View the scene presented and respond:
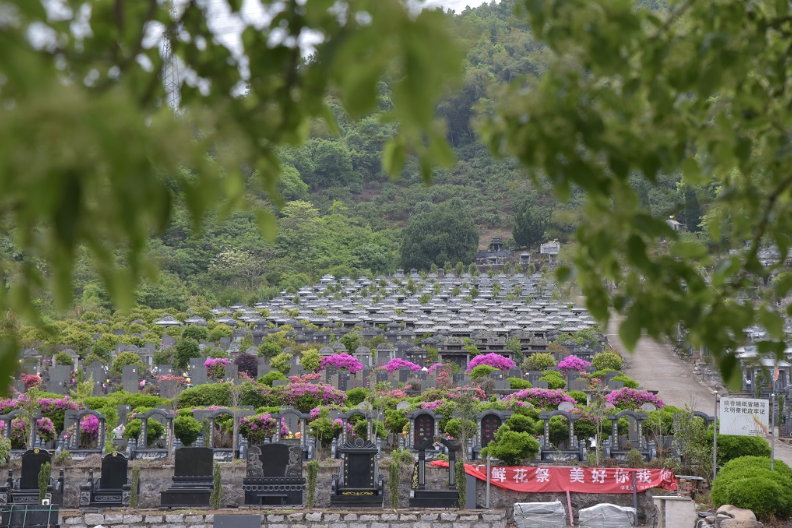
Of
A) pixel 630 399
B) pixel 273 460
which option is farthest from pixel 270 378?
pixel 630 399

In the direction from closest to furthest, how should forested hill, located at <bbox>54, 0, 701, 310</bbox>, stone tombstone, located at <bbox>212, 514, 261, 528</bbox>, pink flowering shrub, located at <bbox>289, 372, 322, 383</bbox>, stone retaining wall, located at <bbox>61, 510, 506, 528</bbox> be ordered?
stone tombstone, located at <bbox>212, 514, 261, 528</bbox>
stone retaining wall, located at <bbox>61, 510, 506, 528</bbox>
pink flowering shrub, located at <bbox>289, 372, 322, 383</bbox>
forested hill, located at <bbox>54, 0, 701, 310</bbox>

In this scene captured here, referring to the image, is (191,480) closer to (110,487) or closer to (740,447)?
(110,487)

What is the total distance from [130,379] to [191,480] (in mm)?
9893

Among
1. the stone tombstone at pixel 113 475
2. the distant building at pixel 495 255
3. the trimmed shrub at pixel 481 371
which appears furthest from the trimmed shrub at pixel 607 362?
the distant building at pixel 495 255

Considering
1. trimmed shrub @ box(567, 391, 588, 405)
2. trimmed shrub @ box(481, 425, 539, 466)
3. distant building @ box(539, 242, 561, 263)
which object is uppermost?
distant building @ box(539, 242, 561, 263)

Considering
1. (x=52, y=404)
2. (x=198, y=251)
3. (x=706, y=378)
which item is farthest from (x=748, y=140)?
(x=198, y=251)

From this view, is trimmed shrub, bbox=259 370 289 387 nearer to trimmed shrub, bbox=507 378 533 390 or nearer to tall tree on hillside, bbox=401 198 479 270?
trimmed shrub, bbox=507 378 533 390

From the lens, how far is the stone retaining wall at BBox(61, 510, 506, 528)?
11.4 m

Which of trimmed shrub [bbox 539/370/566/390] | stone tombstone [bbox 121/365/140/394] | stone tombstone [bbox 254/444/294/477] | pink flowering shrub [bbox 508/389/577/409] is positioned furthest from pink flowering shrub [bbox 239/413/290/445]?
trimmed shrub [bbox 539/370/566/390]

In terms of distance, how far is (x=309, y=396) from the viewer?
734 inches

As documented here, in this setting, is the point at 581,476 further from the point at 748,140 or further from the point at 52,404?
the point at 748,140

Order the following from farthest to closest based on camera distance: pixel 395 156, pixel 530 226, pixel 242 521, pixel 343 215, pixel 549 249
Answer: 1. pixel 343 215
2. pixel 530 226
3. pixel 549 249
4. pixel 242 521
5. pixel 395 156

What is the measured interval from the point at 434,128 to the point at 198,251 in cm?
5459

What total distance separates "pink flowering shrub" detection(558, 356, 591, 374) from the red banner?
12.1m
